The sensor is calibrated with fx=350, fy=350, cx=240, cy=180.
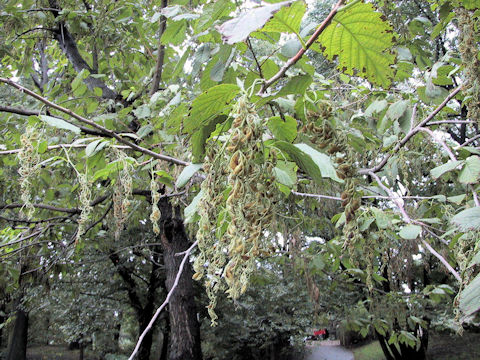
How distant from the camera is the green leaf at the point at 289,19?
0.65m

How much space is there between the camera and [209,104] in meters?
0.71

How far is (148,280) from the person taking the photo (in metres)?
8.55

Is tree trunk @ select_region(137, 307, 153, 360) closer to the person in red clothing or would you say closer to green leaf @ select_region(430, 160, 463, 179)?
the person in red clothing

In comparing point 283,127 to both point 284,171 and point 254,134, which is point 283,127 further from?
point 254,134

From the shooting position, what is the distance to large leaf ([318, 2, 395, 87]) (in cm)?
72

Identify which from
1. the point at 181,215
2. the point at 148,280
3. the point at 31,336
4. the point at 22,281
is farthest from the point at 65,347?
the point at 181,215

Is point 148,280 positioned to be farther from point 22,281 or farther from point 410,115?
point 410,115

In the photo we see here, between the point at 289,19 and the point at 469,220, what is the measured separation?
2.21 feet

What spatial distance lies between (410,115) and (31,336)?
52.3ft

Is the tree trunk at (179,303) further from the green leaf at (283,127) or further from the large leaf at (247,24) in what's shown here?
the large leaf at (247,24)

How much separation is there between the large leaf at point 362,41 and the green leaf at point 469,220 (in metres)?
0.39

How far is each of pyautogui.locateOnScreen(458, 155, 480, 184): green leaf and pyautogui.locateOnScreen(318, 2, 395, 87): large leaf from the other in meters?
0.57

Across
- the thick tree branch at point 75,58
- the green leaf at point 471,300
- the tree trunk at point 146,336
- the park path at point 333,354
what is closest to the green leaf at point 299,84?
the green leaf at point 471,300

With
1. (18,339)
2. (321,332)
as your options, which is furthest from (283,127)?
(18,339)
